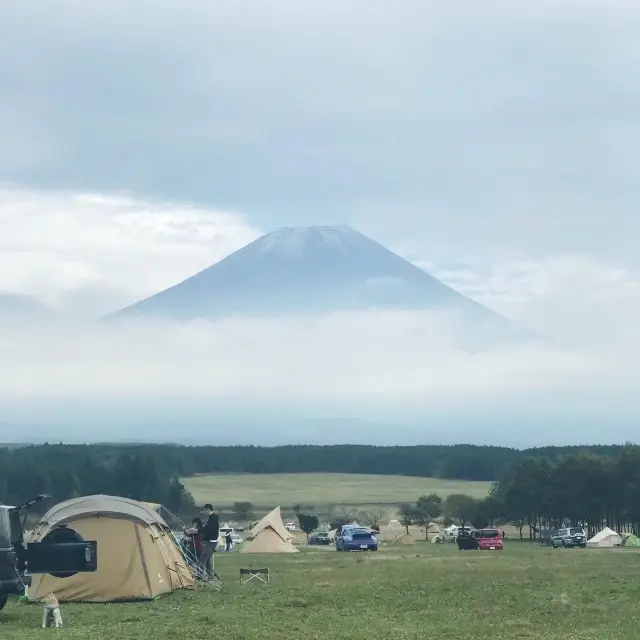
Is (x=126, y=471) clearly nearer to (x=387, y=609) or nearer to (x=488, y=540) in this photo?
(x=488, y=540)

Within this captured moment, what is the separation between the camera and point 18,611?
21.2 m

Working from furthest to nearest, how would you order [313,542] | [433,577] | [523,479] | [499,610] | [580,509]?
[523,479] → [580,509] → [313,542] → [433,577] → [499,610]

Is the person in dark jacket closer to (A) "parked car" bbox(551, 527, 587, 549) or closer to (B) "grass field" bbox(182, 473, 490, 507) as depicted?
(A) "parked car" bbox(551, 527, 587, 549)

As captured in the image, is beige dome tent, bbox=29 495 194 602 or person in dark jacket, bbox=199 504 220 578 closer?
beige dome tent, bbox=29 495 194 602

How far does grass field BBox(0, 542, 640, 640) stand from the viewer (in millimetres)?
17325

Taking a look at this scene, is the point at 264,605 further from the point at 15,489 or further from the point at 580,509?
the point at 15,489

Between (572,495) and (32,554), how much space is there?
240 ft

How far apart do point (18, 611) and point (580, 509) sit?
236ft

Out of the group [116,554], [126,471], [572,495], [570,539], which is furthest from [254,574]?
[126,471]

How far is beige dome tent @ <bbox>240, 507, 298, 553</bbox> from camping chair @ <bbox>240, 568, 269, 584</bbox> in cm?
2173

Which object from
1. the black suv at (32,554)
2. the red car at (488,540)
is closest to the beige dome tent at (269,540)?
the red car at (488,540)

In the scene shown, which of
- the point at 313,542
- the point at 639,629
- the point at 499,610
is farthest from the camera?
the point at 313,542

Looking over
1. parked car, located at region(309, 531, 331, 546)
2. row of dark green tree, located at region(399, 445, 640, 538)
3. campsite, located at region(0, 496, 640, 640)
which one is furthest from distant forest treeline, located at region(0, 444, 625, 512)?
campsite, located at region(0, 496, 640, 640)

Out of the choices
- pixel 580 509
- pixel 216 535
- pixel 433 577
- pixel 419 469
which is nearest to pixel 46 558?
pixel 216 535
